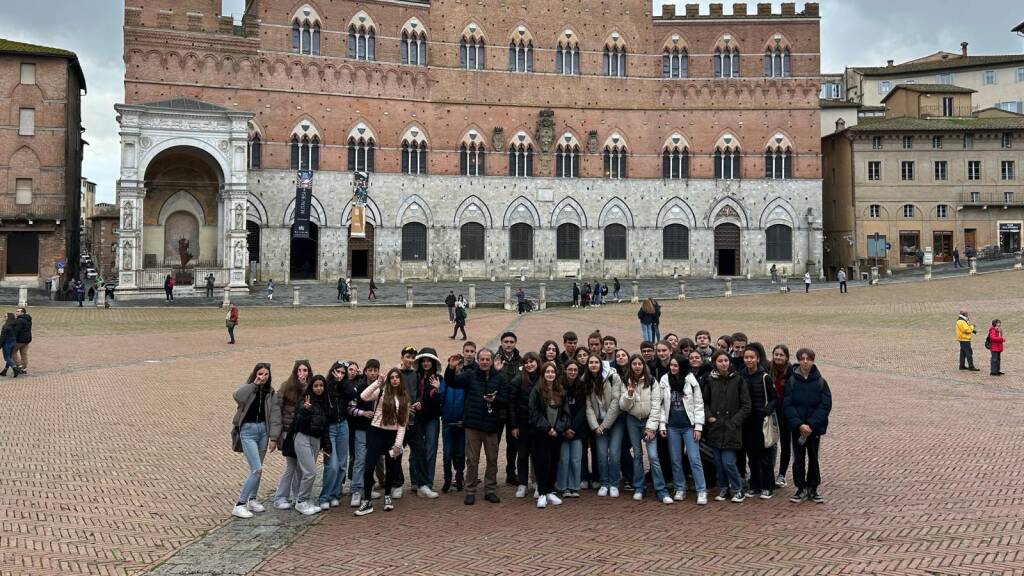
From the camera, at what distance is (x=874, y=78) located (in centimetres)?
6656

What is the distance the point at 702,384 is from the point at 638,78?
4839 cm

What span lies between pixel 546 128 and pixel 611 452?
45.4 metres

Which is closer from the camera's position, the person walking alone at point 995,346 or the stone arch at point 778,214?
the person walking alone at point 995,346

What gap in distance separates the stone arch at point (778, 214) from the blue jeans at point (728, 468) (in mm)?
47675

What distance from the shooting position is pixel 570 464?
9055 millimetres

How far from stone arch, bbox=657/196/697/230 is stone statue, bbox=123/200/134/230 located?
3316 cm

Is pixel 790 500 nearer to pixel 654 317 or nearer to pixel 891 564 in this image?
pixel 891 564

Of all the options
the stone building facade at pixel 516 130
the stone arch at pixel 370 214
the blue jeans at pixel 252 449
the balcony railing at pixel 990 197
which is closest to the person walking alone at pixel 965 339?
the blue jeans at pixel 252 449

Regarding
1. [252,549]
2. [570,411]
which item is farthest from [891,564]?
[252,549]

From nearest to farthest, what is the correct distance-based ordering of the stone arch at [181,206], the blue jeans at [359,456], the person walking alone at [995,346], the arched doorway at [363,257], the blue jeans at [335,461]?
the blue jeans at [335,461]
the blue jeans at [359,456]
the person walking alone at [995,346]
the stone arch at [181,206]
the arched doorway at [363,257]

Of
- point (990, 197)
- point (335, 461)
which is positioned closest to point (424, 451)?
point (335, 461)

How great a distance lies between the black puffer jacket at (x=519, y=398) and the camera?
878 centimetres

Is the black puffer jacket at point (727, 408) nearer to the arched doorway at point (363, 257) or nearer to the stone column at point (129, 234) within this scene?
the stone column at point (129, 234)

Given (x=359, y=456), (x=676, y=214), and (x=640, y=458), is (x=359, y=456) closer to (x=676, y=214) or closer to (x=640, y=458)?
(x=640, y=458)
